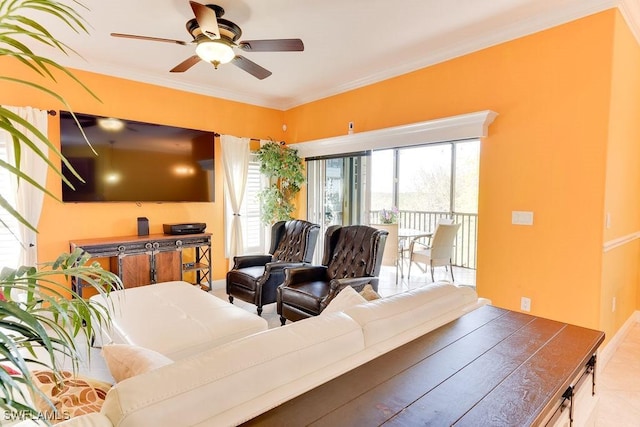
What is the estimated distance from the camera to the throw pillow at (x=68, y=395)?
3.22 ft

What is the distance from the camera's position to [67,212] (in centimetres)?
395

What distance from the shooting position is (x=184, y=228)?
14.5ft

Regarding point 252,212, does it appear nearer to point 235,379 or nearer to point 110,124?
point 110,124

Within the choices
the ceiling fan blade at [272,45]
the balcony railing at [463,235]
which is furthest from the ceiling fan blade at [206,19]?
the balcony railing at [463,235]

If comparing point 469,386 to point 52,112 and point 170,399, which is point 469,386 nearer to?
point 170,399

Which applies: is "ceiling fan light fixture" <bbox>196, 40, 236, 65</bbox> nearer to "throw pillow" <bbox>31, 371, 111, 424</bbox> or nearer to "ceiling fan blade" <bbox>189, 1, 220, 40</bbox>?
"ceiling fan blade" <bbox>189, 1, 220, 40</bbox>

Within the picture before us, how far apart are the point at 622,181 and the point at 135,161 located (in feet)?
16.5

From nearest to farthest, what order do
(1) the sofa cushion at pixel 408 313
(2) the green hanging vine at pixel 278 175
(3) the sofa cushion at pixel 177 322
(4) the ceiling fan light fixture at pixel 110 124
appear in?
(1) the sofa cushion at pixel 408 313
(3) the sofa cushion at pixel 177 322
(4) the ceiling fan light fixture at pixel 110 124
(2) the green hanging vine at pixel 278 175

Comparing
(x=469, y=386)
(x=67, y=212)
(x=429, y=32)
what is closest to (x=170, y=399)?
(x=469, y=386)

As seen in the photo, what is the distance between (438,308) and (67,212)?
4.10 m

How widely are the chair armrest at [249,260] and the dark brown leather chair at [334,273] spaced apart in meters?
0.85

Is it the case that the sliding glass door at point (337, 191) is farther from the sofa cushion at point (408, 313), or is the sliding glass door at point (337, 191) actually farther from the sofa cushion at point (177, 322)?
the sofa cushion at point (408, 313)

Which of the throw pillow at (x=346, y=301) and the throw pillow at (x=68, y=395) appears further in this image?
the throw pillow at (x=346, y=301)

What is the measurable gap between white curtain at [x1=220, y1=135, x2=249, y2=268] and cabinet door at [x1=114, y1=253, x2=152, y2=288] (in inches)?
50.1
